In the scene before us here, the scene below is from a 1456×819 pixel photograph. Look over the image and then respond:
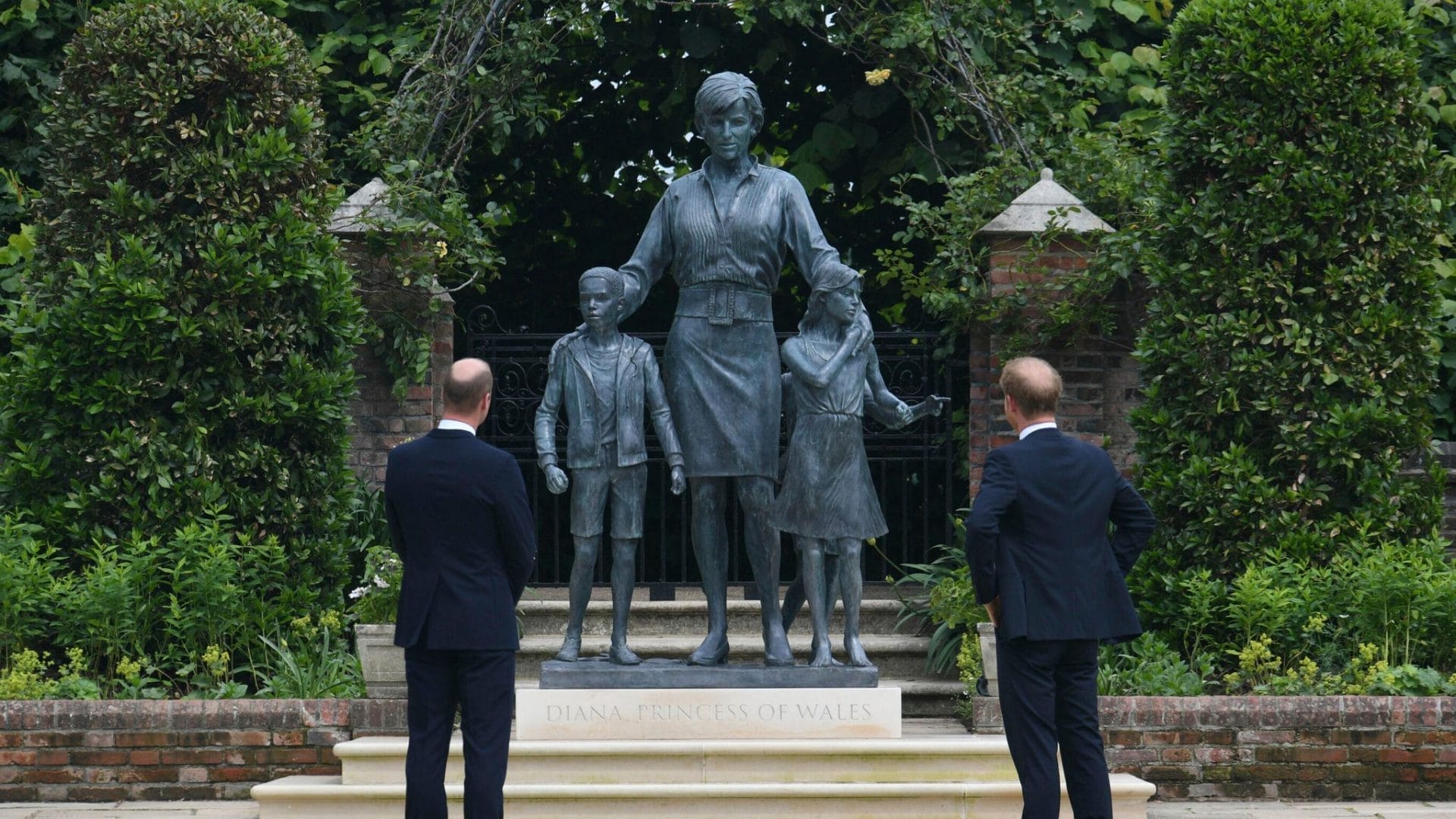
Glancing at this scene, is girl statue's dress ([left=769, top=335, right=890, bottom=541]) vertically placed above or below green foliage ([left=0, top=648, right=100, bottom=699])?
above

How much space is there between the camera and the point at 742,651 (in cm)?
809

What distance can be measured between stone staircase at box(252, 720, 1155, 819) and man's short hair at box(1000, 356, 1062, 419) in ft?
6.65

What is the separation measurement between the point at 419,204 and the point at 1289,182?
4.25 meters

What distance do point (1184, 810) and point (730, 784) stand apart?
1.83 meters

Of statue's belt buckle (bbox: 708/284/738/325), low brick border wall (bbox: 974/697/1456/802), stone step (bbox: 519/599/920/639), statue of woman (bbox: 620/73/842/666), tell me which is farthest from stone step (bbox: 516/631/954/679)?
statue's belt buckle (bbox: 708/284/738/325)

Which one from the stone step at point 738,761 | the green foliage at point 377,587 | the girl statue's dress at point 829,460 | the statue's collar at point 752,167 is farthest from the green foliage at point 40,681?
the statue's collar at point 752,167

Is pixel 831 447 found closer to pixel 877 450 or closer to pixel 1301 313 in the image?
pixel 1301 313

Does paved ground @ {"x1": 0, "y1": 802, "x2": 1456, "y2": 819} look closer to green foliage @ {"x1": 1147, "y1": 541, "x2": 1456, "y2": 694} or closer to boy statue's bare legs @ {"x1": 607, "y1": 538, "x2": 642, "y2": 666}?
green foliage @ {"x1": 1147, "y1": 541, "x2": 1456, "y2": 694}

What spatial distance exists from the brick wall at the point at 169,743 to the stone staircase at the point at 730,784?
0.45 m

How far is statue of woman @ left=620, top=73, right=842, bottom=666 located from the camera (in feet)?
21.1

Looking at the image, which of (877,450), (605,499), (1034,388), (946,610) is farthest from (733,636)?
(1034,388)

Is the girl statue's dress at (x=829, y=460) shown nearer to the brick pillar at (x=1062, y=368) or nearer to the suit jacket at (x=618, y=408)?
the suit jacket at (x=618, y=408)

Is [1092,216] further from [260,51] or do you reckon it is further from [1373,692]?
[260,51]

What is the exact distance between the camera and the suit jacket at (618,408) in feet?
21.2
